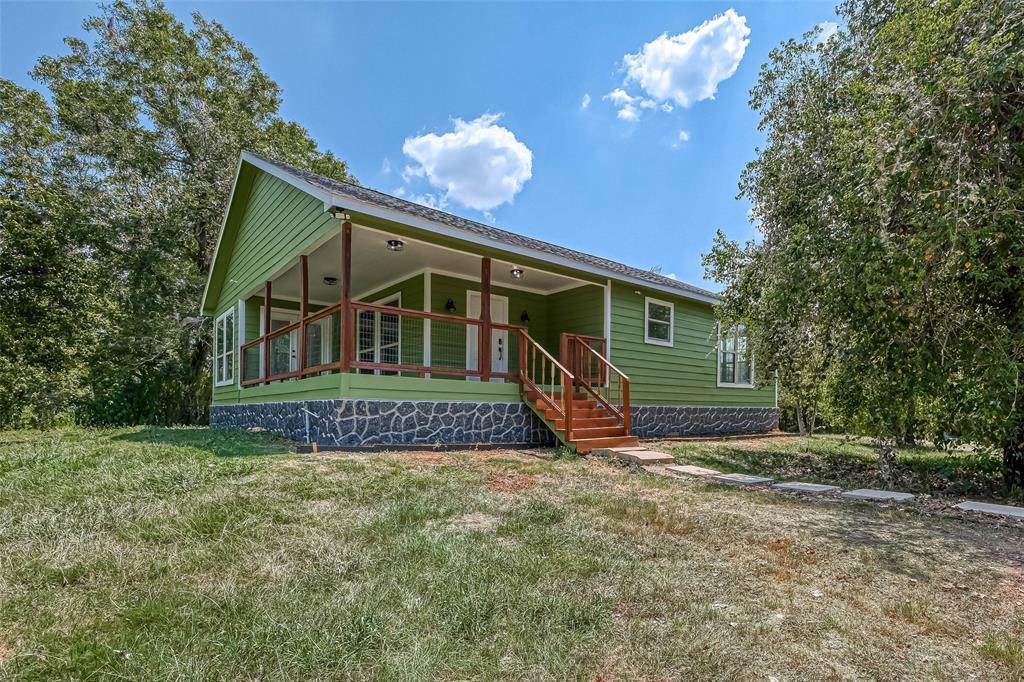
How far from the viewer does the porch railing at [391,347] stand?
841cm

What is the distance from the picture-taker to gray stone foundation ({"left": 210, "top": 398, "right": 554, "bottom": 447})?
22.5ft

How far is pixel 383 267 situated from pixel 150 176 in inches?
464

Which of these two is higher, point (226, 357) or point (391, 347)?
point (391, 347)

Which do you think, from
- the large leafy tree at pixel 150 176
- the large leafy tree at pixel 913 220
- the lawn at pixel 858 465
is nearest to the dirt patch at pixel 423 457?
the lawn at pixel 858 465

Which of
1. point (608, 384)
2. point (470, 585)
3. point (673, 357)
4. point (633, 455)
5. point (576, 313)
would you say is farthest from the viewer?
point (673, 357)

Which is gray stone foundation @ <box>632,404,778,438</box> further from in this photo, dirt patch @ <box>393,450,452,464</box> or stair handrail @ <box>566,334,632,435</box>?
dirt patch @ <box>393,450,452,464</box>

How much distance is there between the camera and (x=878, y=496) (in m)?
5.08

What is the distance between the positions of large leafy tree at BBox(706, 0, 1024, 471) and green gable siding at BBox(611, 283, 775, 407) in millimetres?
3787

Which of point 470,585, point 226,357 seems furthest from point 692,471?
point 226,357

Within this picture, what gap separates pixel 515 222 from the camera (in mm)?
32656

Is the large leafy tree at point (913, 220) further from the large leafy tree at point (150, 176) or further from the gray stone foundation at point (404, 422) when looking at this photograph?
the large leafy tree at point (150, 176)

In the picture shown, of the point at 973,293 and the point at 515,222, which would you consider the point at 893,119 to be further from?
the point at 515,222

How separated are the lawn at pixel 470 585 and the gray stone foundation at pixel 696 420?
6.10 m

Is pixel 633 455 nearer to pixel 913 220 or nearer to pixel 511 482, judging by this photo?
pixel 511 482
